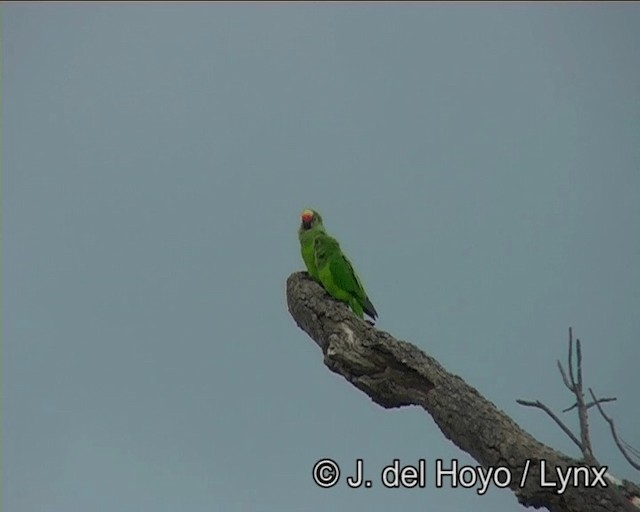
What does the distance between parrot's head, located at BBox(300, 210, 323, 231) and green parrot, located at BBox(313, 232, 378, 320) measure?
452mm

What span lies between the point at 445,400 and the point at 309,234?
2.95 metres

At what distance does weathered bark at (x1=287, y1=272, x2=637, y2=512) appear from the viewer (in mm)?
3604

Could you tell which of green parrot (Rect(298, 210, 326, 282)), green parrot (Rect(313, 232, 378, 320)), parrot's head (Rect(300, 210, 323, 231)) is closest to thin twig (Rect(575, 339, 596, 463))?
green parrot (Rect(313, 232, 378, 320))

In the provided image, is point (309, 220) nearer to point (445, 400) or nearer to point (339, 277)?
point (339, 277)

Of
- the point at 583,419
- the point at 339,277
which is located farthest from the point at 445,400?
the point at 339,277

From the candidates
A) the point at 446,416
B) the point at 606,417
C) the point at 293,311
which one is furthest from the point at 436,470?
the point at 293,311

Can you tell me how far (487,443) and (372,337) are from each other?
1131 mm

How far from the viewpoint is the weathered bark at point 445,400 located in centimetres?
360

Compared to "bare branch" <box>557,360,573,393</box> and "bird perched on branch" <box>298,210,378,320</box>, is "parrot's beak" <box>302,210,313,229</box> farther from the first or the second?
"bare branch" <box>557,360,573,393</box>

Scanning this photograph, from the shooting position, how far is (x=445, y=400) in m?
4.19

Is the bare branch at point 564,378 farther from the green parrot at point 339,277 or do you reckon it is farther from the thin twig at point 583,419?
the green parrot at point 339,277

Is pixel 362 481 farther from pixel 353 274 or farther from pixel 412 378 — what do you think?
pixel 353 274

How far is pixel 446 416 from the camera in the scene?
4.14 metres

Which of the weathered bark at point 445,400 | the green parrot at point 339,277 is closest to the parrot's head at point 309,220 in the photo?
the green parrot at point 339,277
